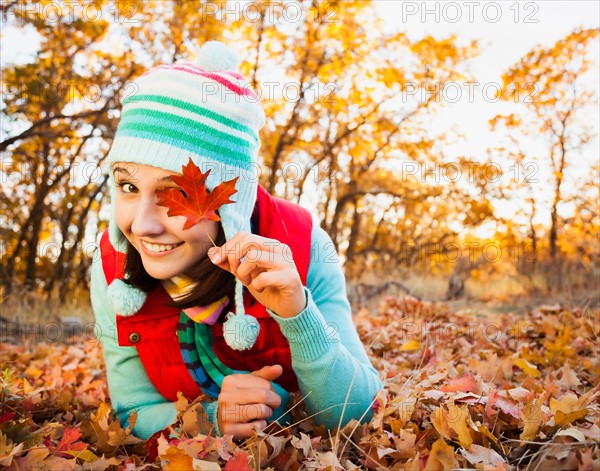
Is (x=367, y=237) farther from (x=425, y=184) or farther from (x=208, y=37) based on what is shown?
(x=208, y=37)

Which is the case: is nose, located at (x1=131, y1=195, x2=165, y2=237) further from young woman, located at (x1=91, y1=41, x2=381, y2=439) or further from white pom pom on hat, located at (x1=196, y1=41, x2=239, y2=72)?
white pom pom on hat, located at (x1=196, y1=41, x2=239, y2=72)

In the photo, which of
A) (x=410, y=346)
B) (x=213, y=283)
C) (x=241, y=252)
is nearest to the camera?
(x=241, y=252)

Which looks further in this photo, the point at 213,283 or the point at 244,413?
the point at 213,283

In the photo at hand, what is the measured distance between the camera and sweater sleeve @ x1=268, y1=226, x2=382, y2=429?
1.62 metres

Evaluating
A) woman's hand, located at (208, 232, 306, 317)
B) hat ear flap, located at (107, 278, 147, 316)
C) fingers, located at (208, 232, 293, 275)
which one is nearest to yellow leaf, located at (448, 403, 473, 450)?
woman's hand, located at (208, 232, 306, 317)

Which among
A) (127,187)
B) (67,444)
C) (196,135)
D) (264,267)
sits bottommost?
(67,444)

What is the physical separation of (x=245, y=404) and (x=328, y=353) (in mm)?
293

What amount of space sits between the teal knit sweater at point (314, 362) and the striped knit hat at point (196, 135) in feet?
0.71

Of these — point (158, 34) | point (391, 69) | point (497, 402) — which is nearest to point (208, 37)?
point (158, 34)

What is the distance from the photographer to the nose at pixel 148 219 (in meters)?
1.61

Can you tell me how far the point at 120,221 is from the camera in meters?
1.74

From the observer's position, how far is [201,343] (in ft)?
6.38

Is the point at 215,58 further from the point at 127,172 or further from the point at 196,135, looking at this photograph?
the point at 127,172

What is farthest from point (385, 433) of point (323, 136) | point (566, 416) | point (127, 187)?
point (323, 136)
